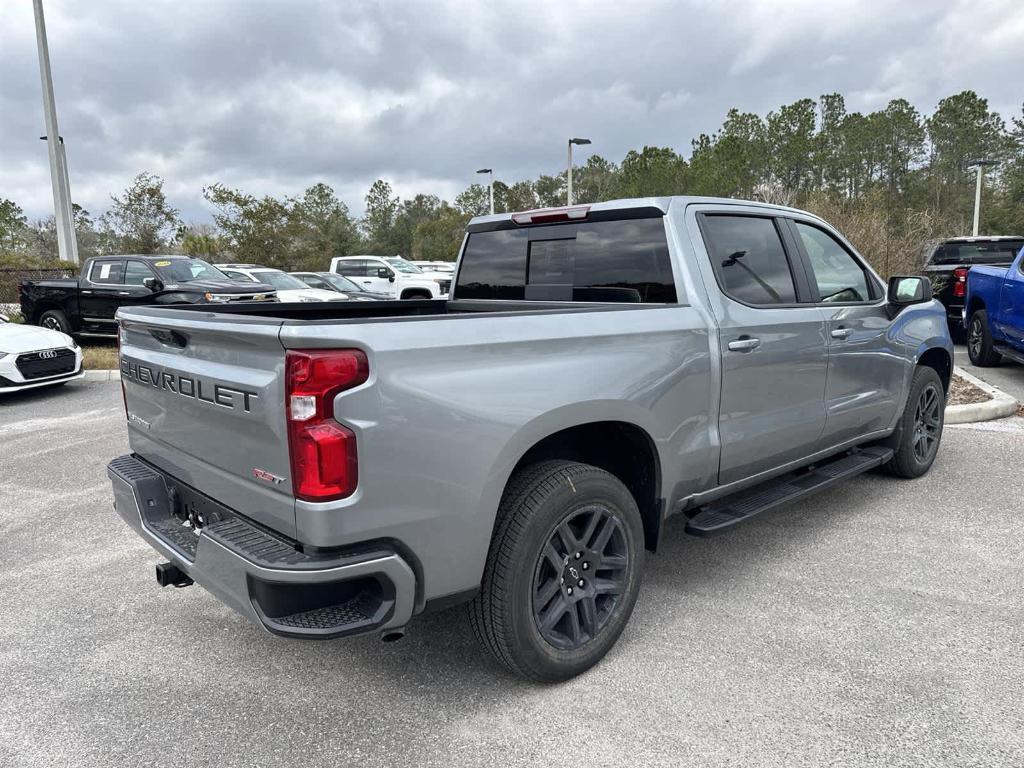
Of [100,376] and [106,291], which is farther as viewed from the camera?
[106,291]

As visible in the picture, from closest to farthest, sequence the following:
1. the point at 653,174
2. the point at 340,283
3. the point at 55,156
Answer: the point at 55,156
the point at 340,283
the point at 653,174

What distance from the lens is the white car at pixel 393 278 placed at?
2157 cm

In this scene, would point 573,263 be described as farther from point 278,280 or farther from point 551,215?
point 278,280

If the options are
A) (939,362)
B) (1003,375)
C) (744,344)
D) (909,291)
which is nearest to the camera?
(744,344)

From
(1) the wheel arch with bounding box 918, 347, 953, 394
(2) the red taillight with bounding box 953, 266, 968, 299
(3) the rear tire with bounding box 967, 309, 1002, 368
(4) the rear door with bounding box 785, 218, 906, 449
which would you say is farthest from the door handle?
(2) the red taillight with bounding box 953, 266, 968, 299

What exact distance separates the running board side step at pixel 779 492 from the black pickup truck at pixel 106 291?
11.1m

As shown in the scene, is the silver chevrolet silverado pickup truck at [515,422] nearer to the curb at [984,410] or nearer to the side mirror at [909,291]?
the side mirror at [909,291]

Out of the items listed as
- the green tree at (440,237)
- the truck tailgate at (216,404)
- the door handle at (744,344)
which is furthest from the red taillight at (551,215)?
the green tree at (440,237)

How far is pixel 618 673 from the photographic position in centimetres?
288

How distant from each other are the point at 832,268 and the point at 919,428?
164 centimetres

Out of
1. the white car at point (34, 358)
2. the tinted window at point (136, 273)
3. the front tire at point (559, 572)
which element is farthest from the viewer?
the tinted window at point (136, 273)

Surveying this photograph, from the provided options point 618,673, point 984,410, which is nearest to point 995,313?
point 984,410

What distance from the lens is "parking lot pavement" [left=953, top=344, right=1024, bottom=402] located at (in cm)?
831

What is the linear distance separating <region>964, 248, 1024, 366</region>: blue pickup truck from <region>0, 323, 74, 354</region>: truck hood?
11399 mm
